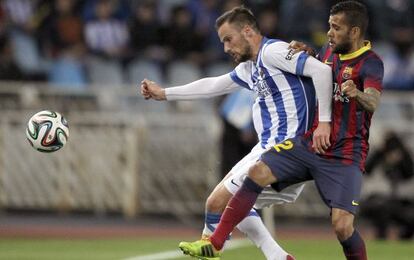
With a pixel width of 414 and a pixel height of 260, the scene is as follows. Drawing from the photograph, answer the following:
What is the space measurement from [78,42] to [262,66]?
10.2 metres

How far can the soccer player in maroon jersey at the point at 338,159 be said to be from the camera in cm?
934

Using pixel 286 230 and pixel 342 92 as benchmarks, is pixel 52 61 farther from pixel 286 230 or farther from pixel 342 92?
pixel 342 92

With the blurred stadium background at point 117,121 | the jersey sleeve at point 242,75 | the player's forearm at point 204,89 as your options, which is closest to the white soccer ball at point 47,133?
the player's forearm at point 204,89

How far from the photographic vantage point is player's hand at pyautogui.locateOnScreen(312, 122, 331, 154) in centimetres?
938

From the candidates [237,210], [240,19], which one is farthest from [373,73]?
[237,210]

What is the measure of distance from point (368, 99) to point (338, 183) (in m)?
0.74

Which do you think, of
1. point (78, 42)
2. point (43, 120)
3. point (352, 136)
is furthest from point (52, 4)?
point (352, 136)

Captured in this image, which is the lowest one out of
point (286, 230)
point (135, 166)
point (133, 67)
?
point (286, 230)

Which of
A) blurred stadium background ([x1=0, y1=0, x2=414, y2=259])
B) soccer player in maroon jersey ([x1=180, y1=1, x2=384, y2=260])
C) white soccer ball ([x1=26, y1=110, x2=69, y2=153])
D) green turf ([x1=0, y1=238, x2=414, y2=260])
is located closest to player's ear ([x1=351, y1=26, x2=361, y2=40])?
soccer player in maroon jersey ([x1=180, y1=1, x2=384, y2=260])

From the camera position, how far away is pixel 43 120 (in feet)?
33.5

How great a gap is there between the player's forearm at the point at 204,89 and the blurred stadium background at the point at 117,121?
8.09 m

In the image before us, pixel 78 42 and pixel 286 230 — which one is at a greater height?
pixel 78 42

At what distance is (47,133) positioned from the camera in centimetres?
1016

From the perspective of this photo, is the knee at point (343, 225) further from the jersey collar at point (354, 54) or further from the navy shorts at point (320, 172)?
the jersey collar at point (354, 54)
